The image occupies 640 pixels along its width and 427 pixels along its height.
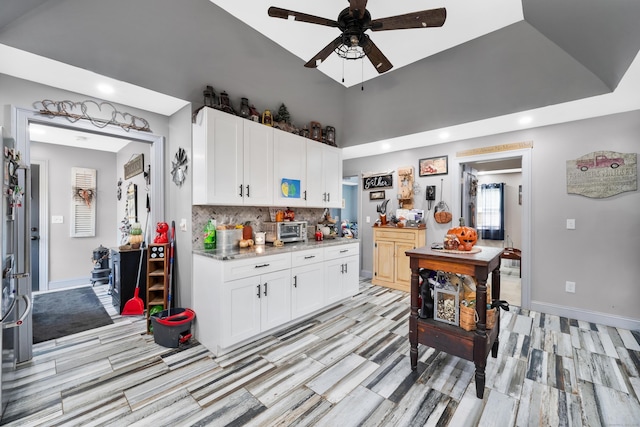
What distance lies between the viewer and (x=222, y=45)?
296 cm

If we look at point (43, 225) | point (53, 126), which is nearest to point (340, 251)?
point (53, 126)

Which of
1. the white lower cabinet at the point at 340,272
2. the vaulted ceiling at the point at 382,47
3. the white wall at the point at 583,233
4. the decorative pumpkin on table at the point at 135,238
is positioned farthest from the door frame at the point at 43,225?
the white wall at the point at 583,233

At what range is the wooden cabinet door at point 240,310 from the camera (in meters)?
2.41

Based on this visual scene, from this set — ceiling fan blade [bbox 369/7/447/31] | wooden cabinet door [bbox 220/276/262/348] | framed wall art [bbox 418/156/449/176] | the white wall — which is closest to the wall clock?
wooden cabinet door [bbox 220/276/262/348]

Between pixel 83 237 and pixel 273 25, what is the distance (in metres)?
4.92

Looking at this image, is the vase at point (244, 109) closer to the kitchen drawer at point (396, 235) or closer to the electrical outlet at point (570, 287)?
the kitchen drawer at point (396, 235)

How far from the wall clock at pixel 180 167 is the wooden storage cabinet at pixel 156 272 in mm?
704

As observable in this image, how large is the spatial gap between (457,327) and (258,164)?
249 centimetres

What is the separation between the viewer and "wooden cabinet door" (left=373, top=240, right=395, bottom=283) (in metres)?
4.53

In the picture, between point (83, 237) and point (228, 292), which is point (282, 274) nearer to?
point (228, 292)

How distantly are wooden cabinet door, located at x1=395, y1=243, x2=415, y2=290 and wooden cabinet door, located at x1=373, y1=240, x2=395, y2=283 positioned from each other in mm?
85

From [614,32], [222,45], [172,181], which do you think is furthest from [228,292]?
[614,32]

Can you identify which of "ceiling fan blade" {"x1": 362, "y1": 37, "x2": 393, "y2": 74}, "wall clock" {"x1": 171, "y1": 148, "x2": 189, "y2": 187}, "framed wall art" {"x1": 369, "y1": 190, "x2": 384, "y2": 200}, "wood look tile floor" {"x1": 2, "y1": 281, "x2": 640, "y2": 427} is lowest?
"wood look tile floor" {"x1": 2, "y1": 281, "x2": 640, "y2": 427}

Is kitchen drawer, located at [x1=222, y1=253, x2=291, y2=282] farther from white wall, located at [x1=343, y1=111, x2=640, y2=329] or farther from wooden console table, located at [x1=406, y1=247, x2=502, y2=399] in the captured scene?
white wall, located at [x1=343, y1=111, x2=640, y2=329]
